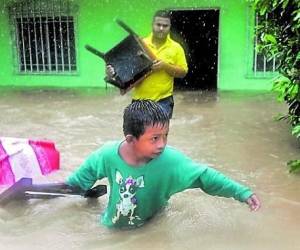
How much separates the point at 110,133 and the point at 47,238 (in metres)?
3.52

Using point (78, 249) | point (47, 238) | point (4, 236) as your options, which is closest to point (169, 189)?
point (78, 249)

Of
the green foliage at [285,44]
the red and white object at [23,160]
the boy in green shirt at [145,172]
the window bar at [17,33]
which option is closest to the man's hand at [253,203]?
the boy in green shirt at [145,172]

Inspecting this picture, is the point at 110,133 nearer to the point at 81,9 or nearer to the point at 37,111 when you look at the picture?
the point at 37,111

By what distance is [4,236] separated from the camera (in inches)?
150

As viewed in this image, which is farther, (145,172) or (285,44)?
(285,44)

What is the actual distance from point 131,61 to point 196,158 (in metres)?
1.48

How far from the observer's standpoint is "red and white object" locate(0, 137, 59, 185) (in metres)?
4.16

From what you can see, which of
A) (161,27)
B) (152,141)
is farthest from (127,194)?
(161,27)

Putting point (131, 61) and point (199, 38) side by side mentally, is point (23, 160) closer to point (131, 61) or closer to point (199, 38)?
point (131, 61)

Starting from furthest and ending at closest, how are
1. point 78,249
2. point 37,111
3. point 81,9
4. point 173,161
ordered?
1. point 81,9
2. point 37,111
3. point 78,249
4. point 173,161

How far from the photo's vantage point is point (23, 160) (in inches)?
169

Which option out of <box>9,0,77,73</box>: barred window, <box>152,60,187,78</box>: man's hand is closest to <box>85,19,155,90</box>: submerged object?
<box>152,60,187,78</box>: man's hand

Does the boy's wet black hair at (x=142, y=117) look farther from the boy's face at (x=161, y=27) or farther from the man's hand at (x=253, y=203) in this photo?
the boy's face at (x=161, y=27)

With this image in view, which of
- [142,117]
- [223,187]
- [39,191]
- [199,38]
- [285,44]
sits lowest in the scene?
[39,191]
